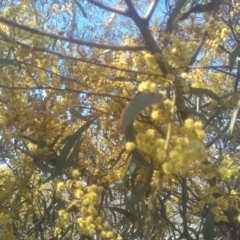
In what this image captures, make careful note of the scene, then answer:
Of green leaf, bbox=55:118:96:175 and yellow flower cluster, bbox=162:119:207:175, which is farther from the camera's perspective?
green leaf, bbox=55:118:96:175

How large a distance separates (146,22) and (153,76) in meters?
0.15

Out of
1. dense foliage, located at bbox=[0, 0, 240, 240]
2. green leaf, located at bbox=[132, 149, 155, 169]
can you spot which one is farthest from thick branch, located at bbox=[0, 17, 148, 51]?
green leaf, located at bbox=[132, 149, 155, 169]

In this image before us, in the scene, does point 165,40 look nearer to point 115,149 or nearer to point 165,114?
point 165,114

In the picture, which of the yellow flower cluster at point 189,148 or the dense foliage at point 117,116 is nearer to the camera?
the yellow flower cluster at point 189,148

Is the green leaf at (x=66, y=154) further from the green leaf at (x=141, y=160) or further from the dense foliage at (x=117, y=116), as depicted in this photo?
the green leaf at (x=141, y=160)

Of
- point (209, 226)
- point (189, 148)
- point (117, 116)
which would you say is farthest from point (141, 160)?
point (189, 148)

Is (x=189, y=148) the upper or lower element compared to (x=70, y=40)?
lower

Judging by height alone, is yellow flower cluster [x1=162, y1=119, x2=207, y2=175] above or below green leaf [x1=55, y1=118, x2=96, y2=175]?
below

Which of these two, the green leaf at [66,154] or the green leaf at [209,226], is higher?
the green leaf at [66,154]

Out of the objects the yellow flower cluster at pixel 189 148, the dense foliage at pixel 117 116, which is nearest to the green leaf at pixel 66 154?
the dense foliage at pixel 117 116

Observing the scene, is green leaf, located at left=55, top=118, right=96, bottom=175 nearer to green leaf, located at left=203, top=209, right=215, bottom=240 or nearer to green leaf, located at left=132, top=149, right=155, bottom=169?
green leaf, located at left=132, top=149, right=155, bottom=169

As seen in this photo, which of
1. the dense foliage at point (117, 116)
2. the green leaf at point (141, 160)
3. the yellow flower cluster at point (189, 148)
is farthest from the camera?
the green leaf at point (141, 160)

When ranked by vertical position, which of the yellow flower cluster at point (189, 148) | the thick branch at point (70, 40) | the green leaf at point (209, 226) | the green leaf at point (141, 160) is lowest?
the yellow flower cluster at point (189, 148)

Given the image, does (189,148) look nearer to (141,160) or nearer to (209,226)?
(141,160)
